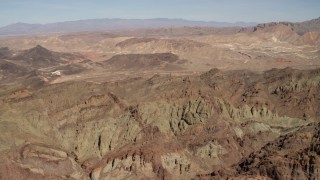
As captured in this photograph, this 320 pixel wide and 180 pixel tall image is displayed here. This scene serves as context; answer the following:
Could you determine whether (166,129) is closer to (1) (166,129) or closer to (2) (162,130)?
(1) (166,129)

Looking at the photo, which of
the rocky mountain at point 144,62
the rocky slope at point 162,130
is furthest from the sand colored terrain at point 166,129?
the rocky mountain at point 144,62

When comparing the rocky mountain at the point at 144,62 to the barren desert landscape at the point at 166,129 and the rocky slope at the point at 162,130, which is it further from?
the rocky slope at the point at 162,130

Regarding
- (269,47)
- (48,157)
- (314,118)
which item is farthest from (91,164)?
(269,47)

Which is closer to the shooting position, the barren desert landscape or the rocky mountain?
the barren desert landscape

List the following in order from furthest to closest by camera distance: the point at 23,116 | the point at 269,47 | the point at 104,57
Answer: the point at 269,47, the point at 104,57, the point at 23,116

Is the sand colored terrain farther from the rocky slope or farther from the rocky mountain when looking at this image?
the rocky mountain

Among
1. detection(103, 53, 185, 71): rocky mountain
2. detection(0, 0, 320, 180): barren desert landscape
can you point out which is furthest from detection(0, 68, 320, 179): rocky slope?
detection(103, 53, 185, 71): rocky mountain

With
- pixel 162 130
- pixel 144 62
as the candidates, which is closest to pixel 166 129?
pixel 162 130

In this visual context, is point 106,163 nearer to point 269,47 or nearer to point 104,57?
point 104,57
